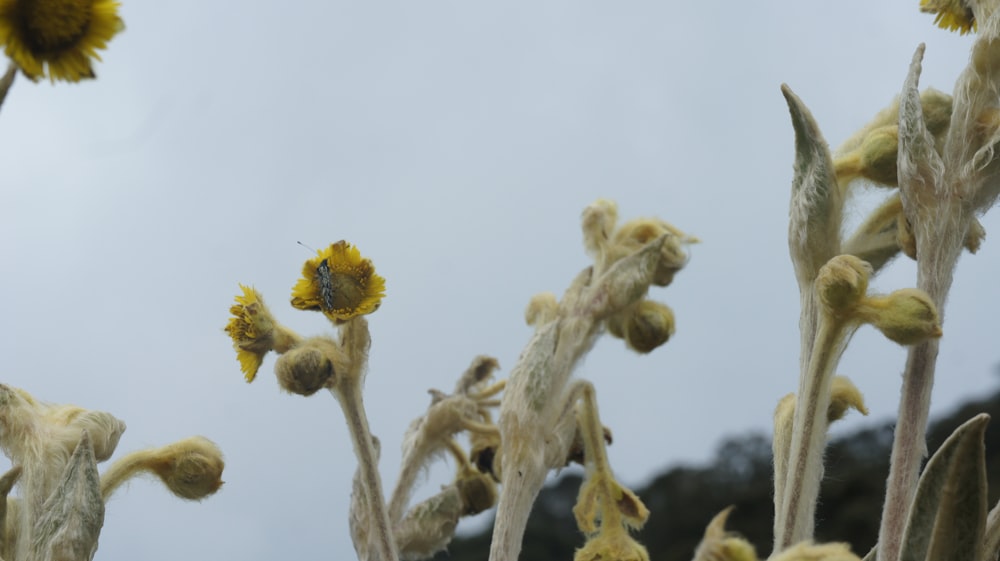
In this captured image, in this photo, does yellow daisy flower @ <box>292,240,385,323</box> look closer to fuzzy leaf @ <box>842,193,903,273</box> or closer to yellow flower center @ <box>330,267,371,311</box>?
yellow flower center @ <box>330,267,371,311</box>

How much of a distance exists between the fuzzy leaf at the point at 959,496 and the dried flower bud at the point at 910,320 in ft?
0.70

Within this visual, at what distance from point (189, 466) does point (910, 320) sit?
1.01 metres

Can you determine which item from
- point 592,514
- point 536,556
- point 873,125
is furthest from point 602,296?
point 536,556

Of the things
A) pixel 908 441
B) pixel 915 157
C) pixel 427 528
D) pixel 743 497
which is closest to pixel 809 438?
pixel 908 441

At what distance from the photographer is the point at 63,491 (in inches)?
65.4

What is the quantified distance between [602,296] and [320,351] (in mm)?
468

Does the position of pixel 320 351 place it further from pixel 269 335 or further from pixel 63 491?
pixel 63 491

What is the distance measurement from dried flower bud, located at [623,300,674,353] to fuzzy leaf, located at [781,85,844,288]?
343 millimetres

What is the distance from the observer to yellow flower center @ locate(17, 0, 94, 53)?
52.7 inches

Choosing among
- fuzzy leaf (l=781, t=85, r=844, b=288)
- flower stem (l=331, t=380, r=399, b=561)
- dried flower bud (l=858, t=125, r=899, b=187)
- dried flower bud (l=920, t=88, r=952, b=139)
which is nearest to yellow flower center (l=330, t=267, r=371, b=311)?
flower stem (l=331, t=380, r=399, b=561)

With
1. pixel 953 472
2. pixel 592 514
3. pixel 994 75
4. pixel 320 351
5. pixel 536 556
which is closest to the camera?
pixel 953 472

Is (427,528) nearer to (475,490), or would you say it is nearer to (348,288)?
(475,490)

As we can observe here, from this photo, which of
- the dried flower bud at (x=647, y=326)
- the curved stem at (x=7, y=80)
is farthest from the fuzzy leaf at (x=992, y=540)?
the curved stem at (x=7, y=80)

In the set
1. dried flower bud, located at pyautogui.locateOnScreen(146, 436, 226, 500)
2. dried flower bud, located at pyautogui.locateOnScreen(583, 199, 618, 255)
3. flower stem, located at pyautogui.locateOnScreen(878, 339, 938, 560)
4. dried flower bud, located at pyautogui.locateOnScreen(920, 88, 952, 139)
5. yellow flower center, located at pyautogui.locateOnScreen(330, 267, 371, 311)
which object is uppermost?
dried flower bud, located at pyautogui.locateOnScreen(583, 199, 618, 255)
